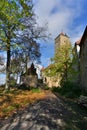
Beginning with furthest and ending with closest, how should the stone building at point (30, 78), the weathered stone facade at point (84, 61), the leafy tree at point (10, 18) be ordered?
the stone building at point (30, 78) < the weathered stone facade at point (84, 61) < the leafy tree at point (10, 18)

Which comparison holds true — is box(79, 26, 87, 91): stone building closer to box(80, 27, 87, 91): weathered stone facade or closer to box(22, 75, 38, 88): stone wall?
box(80, 27, 87, 91): weathered stone facade

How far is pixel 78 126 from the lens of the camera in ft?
39.1

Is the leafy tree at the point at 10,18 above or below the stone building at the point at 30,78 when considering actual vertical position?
above

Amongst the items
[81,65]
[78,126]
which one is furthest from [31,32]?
[78,126]

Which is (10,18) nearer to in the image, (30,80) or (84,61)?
(84,61)

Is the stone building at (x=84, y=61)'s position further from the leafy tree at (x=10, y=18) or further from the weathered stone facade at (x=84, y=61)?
the leafy tree at (x=10, y=18)

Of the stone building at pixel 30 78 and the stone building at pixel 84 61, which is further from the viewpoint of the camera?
the stone building at pixel 30 78

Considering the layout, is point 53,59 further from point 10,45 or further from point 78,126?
point 78,126

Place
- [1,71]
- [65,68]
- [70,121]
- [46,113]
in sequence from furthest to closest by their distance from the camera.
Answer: [1,71], [65,68], [46,113], [70,121]

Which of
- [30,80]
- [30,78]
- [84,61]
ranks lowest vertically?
[30,80]

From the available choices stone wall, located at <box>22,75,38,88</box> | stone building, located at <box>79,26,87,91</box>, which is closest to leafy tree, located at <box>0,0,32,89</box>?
stone building, located at <box>79,26,87,91</box>

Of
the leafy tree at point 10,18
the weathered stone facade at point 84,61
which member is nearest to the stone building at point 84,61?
the weathered stone facade at point 84,61

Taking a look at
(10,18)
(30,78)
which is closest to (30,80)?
(30,78)

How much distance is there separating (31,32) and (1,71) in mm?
26862
